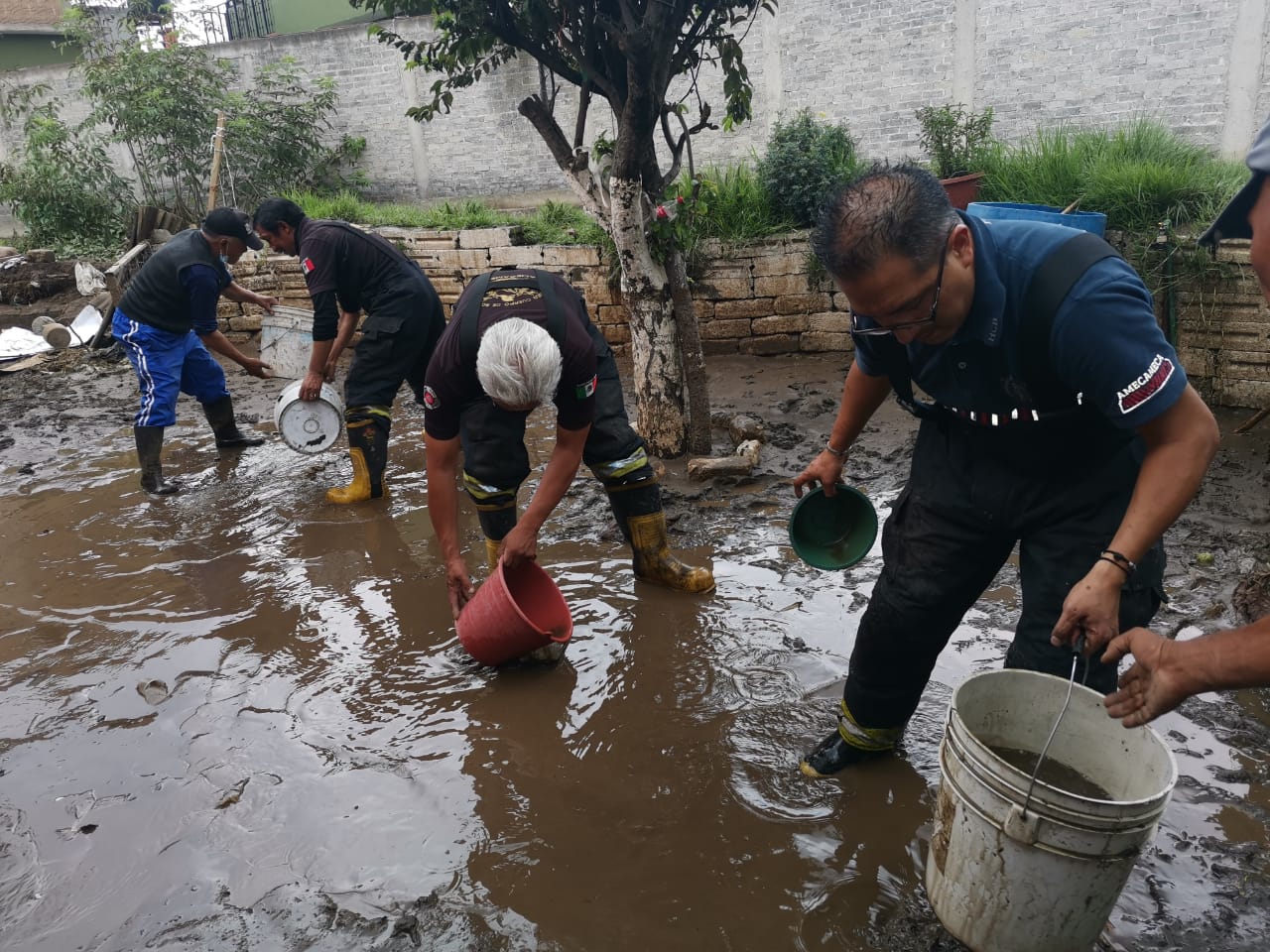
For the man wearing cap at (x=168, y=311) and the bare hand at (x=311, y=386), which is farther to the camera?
the man wearing cap at (x=168, y=311)

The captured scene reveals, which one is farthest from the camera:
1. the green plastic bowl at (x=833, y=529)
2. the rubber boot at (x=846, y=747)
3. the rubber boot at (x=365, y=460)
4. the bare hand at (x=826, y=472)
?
the rubber boot at (x=365, y=460)

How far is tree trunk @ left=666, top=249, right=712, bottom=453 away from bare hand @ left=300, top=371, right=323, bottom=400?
2242mm

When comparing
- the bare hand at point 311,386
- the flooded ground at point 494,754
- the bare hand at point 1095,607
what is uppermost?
the bare hand at point 1095,607

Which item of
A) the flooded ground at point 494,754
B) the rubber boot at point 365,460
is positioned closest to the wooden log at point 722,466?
the flooded ground at point 494,754

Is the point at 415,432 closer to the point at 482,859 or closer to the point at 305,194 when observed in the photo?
the point at 482,859

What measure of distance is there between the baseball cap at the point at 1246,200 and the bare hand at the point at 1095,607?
70cm

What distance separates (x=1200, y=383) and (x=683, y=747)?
498cm

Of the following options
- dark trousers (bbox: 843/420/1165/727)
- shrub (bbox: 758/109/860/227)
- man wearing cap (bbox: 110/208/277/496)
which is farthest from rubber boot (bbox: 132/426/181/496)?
shrub (bbox: 758/109/860/227)

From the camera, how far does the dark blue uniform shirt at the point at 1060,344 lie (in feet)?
6.17

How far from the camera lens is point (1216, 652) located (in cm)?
171

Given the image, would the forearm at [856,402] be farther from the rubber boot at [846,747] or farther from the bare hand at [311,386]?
the bare hand at [311,386]

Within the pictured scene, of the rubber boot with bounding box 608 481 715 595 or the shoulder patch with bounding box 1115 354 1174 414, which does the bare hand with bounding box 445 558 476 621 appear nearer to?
the rubber boot with bounding box 608 481 715 595

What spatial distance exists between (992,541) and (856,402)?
0.59 metres

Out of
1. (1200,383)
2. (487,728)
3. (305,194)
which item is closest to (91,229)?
(305,194)
